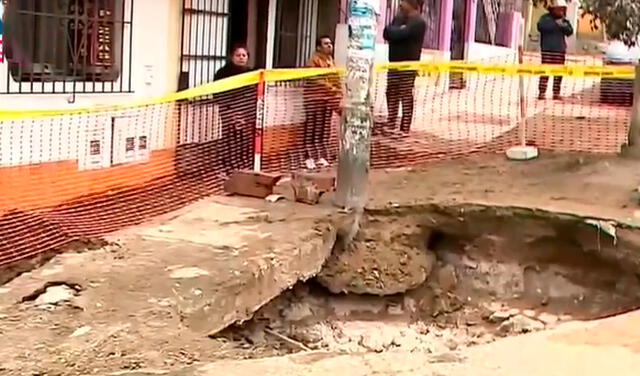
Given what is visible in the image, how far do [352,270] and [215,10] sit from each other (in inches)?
172

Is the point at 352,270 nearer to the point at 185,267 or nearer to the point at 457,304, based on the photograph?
the point at 457,304

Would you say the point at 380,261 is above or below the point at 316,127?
below

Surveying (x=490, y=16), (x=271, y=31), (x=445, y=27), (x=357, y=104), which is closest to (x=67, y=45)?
(x=357, y=104)

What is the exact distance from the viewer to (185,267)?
20.7 ft

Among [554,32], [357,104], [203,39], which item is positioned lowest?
[357,104]

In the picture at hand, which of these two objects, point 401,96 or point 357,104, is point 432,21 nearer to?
point 401,96

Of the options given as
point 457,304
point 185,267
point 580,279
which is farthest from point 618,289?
point 185,267

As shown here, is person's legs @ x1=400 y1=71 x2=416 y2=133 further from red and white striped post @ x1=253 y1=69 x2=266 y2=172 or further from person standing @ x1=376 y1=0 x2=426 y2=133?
red and white striped post @ x1=253 y1=69 x2=266 y2=172

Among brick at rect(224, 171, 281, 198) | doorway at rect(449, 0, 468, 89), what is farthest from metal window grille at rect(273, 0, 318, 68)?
doorway at rect(449, 0, 468, 89)

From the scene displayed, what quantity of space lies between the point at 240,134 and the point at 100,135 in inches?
62.1

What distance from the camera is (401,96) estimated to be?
12.2 m

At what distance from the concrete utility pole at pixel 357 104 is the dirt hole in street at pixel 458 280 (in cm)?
34

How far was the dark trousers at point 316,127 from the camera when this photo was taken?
438 inches

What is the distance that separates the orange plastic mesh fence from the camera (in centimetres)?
798
